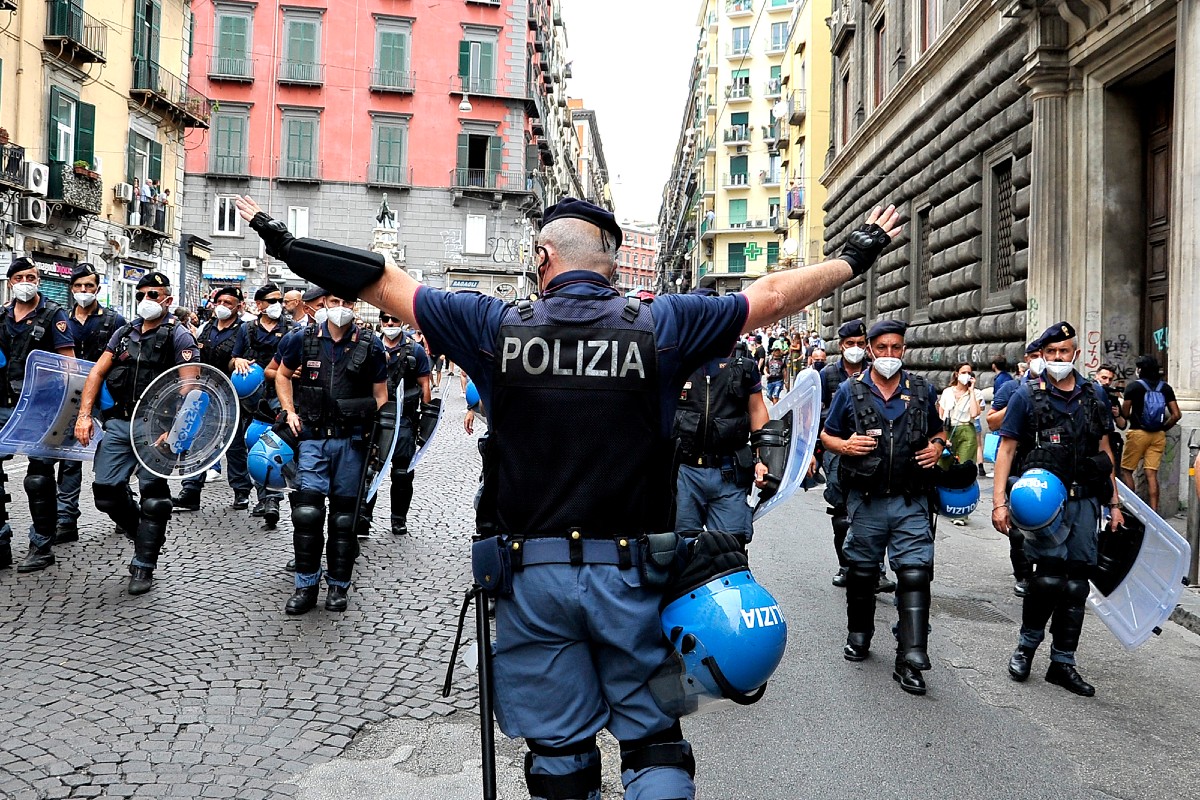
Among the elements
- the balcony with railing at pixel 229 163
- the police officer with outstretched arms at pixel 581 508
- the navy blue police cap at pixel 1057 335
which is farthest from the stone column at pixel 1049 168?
the balcony with railing at pixel 229 163

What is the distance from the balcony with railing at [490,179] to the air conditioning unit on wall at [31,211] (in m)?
24.0

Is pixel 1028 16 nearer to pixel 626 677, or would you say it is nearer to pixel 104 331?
pixel 104 331

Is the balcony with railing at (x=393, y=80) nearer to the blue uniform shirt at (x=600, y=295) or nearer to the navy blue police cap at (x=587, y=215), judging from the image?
the navy blue police cap at (x=587, y=215)

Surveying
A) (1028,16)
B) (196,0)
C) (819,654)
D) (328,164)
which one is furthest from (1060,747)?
(196,0)

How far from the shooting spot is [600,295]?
9.19 ft

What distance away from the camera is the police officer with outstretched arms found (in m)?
2.62

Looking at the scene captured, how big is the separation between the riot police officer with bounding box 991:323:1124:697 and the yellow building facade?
63.9ft

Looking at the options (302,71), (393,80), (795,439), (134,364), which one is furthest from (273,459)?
(302,71)

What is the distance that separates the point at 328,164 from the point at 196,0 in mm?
8443

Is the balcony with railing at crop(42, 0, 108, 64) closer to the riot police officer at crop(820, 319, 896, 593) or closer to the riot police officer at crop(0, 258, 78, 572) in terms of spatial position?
the riot police officer at crop(0, 258, 78, 572)

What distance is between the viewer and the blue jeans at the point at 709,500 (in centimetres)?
586

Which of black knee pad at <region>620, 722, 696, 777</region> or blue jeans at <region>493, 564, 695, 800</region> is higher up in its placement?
blue jeans at <region>493, 564, 695, 800</region>

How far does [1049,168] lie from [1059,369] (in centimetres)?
899

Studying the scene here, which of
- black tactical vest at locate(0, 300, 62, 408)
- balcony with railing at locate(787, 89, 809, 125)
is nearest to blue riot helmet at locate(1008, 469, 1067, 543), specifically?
black tactical vest at locate(0, 300, 62, 408)
